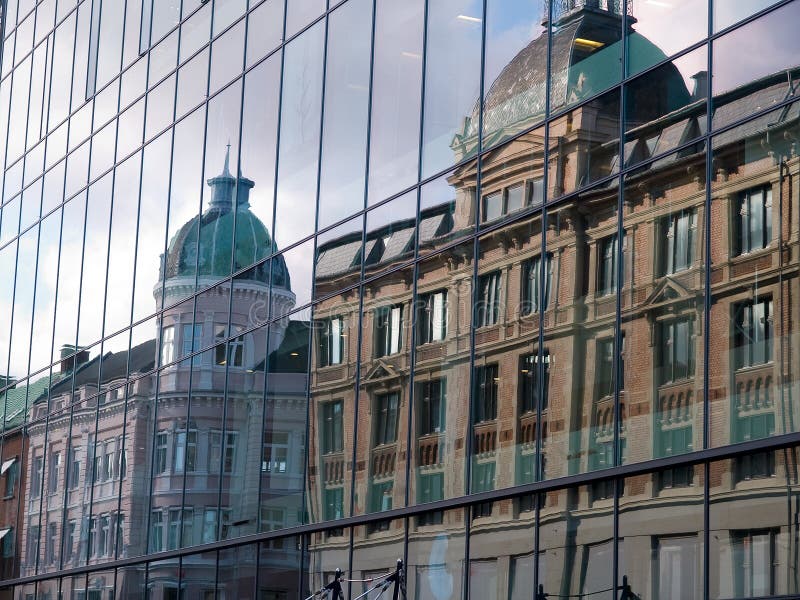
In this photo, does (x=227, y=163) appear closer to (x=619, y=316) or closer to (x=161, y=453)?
(x=161, y=453)

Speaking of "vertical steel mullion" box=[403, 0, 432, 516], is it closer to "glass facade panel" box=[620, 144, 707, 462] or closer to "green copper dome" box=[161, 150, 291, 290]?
"green copper dome" box=[161, 150, 291, 290]

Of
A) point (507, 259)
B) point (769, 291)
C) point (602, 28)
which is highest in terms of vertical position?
point (602, 28)

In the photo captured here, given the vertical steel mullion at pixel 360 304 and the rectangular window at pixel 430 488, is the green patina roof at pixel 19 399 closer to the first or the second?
the vertical steel mullion at pixel 360 304

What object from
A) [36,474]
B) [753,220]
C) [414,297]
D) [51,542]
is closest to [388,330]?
[414,297]

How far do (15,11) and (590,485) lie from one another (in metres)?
30.9

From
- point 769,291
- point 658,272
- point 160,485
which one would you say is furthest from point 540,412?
point 160,485

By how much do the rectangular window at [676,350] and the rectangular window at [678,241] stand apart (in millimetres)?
715

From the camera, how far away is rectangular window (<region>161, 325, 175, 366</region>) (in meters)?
30.0

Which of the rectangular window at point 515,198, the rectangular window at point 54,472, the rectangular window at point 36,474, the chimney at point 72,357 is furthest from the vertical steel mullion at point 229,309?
the rectangular window at point 36,474

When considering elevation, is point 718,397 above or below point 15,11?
below

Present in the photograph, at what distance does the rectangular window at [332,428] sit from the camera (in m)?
23.9

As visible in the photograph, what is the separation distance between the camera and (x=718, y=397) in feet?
54.7

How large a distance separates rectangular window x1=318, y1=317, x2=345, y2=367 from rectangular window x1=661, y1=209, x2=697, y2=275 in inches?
311

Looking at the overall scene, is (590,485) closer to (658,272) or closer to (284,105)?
(658,272)
